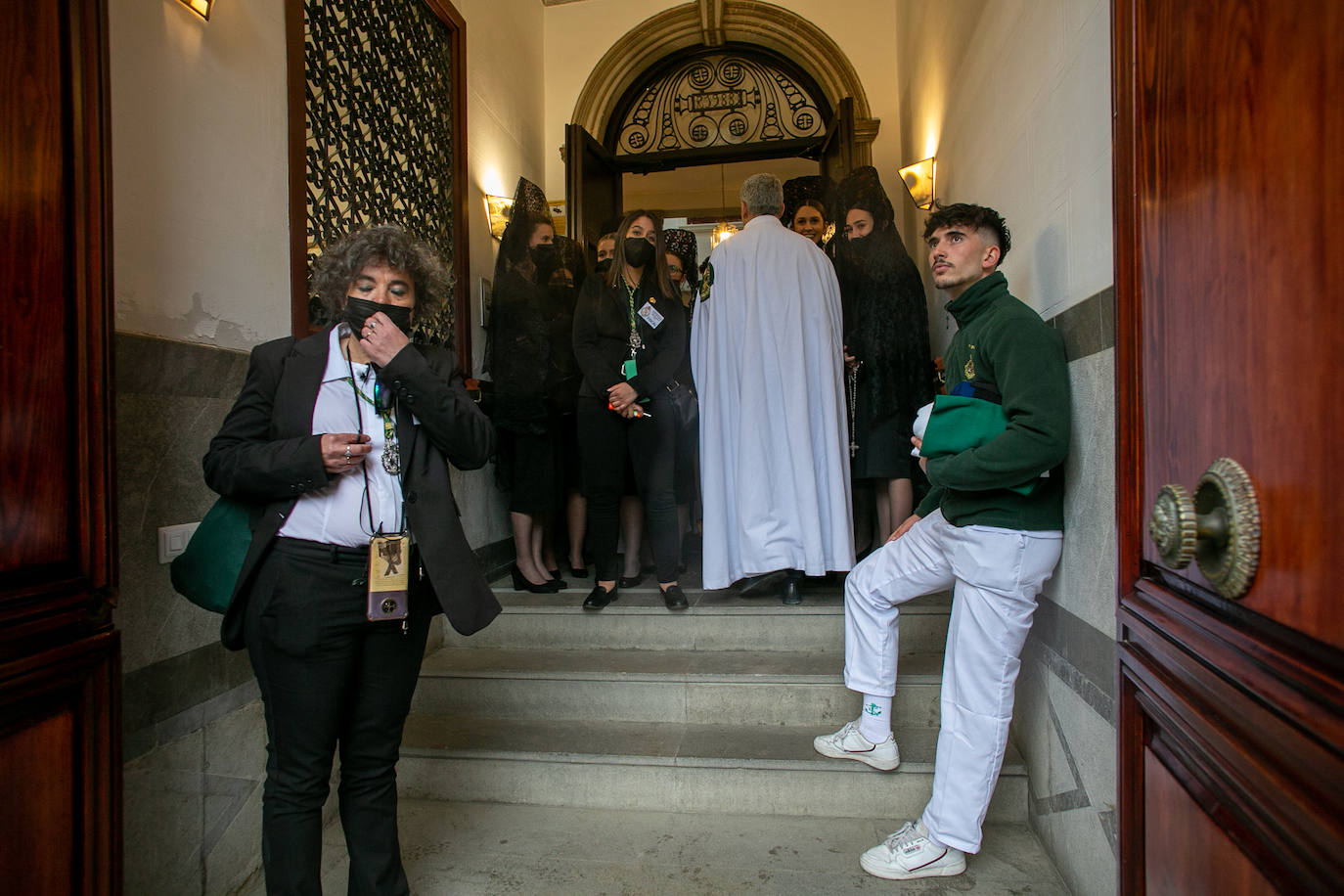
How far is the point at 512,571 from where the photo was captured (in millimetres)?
3684

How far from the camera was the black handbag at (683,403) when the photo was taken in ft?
10.6

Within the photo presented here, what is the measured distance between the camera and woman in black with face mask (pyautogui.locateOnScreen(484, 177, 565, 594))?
3.49 m

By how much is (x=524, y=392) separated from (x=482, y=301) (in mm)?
784

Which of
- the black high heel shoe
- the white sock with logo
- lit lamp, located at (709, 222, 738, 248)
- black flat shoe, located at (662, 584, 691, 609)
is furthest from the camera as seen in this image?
lit lamp, located at (709, 222, 738, 248)

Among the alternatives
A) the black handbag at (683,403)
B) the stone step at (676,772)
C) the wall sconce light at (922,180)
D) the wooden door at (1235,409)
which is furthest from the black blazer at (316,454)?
the wall sconce light at (922,180)

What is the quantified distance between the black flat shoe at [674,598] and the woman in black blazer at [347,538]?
1.42m

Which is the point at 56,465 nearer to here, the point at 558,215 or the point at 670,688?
the point at 670,688

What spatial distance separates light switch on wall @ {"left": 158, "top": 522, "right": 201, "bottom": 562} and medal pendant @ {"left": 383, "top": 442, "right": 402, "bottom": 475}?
63cm

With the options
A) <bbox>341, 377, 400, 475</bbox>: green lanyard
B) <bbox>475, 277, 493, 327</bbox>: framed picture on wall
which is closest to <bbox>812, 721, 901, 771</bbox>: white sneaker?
<bbox>341, 377, 400, 475</bbox>: green lanyard

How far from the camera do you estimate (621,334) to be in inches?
128

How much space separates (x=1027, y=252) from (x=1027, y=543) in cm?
101

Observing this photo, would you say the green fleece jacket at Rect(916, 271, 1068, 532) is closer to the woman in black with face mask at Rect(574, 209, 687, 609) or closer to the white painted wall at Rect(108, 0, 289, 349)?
the woman in black with face mask at Rect(574, 209, 687, 609)

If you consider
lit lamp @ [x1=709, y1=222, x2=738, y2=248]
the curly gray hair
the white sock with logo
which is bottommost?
the white sock with logo

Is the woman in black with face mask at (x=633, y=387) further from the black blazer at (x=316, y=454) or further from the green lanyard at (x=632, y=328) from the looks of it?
the black blazer at (x=316, y=454)
